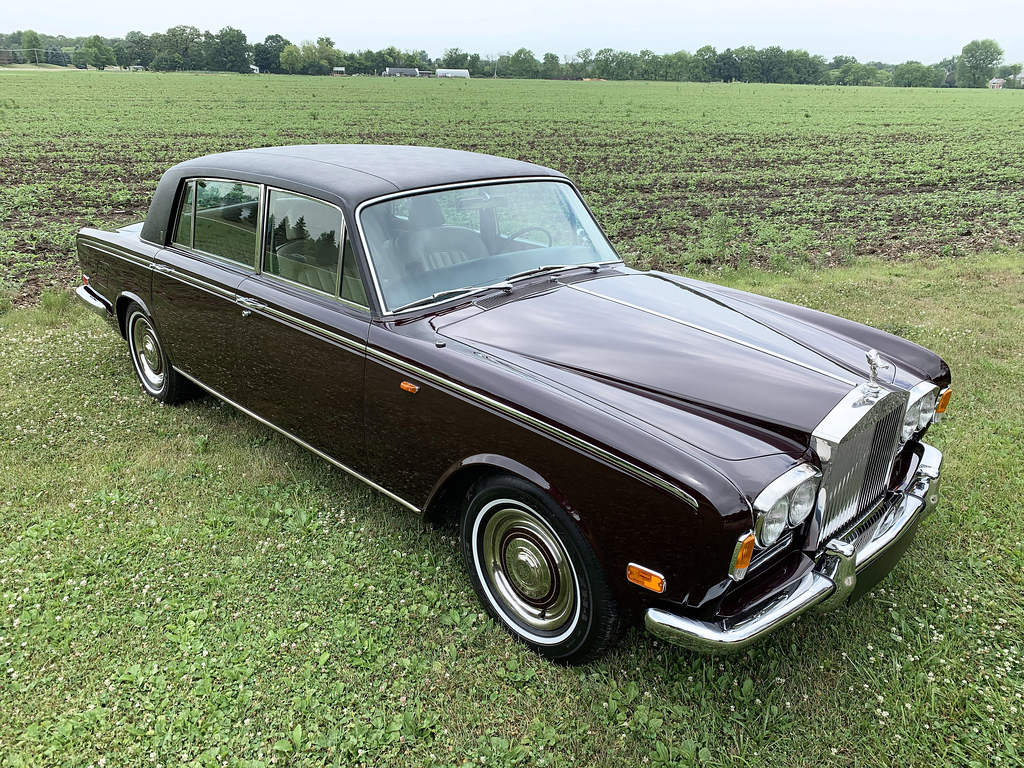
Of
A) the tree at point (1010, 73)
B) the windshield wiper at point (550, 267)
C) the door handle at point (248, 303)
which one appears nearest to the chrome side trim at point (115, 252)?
the door handle at point (248, 303)

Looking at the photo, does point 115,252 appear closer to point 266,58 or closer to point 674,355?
point 674,355

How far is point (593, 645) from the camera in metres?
2.55

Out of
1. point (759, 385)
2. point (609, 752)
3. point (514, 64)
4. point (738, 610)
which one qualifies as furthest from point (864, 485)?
point (514, 64)

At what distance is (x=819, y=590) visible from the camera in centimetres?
230

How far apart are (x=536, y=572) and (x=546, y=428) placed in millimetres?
635

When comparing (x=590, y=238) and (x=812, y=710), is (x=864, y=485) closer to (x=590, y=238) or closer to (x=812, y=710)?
(x=812, y=710)

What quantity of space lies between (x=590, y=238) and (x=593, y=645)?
223 centimetres

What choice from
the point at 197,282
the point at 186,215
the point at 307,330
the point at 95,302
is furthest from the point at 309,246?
the point at 95,302

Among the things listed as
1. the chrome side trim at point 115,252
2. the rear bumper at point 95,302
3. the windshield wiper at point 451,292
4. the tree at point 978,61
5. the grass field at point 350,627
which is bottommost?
the grass field at point 350,627

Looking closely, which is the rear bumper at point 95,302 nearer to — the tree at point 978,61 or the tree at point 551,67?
the tree at point 551,67

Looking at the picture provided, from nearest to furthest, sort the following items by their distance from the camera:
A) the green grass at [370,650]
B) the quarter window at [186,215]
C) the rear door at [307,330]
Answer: the green grass at [370,650], the rear door at [307,330], the quarter window at [186,215]

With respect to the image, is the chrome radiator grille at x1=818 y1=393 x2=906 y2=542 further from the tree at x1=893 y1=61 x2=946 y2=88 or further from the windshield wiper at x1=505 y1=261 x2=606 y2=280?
the tree at x1=893 y1=61 x2=946 y2=88

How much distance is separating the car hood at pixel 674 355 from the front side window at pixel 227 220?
1484mm

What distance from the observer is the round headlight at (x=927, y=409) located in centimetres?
294
